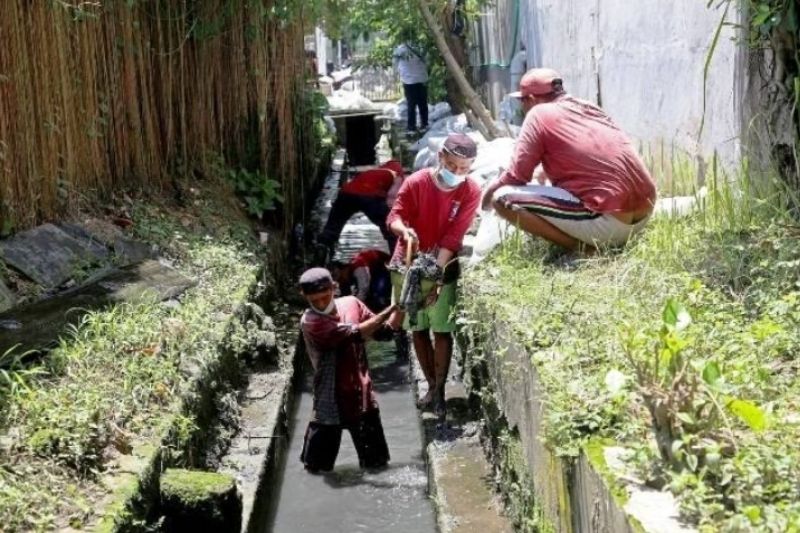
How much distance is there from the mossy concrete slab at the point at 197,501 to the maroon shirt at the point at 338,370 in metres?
1.30

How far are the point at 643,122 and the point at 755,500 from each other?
537cm

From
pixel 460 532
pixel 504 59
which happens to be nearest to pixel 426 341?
pixel 460 532

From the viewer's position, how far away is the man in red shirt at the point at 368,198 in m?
9.05

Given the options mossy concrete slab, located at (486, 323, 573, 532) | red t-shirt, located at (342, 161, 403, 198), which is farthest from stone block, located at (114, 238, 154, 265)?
mossy concrete slab, located at (486, 323, 573, 532)

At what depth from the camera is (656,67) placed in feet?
23.6

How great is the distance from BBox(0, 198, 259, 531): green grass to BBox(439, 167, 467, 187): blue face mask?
1.62m

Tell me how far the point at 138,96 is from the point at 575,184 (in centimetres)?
444

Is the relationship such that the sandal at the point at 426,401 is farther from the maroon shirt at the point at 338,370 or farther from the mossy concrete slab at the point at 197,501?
the mossy concrete slab at the point at 197,501

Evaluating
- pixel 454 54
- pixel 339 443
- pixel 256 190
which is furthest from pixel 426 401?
pixel 454 54

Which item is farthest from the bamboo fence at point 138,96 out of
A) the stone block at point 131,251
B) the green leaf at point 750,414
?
the green leaf at point 750,414

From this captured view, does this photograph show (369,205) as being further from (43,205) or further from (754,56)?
(754,56)

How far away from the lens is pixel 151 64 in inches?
359

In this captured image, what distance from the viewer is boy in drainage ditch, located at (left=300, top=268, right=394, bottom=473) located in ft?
18.9

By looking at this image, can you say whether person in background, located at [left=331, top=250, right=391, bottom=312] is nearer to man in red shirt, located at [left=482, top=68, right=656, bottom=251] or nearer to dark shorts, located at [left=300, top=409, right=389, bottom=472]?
dark shorts, located at [left=300, top=409, right=389, bottom=472]
